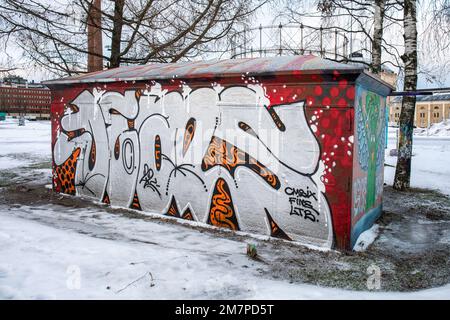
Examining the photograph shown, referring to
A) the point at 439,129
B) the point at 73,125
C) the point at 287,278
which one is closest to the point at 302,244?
the point at 287,278

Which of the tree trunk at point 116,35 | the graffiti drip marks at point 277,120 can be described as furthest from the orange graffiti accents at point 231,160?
the tree trunk at point 116,35

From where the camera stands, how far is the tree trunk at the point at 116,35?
9953 mm

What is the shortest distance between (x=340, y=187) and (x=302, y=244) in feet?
3.09

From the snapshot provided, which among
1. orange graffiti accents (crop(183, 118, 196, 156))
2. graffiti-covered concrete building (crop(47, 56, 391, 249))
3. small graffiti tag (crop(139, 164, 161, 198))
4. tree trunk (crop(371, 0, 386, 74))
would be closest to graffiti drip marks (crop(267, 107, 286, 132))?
graffiti-covered concrete building (crop(47, 56, 391, 249))

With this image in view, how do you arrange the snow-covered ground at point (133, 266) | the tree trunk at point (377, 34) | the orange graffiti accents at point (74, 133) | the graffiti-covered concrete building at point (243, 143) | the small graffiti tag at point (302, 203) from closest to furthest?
the snow-covered ground at point (133, 266)
the graffiti-covered concrete building at point (243, 143)
the small graffiti tag at point (302, 203)
the orange graffiti accents at point (74, 133)
the tree trunk at point (377, 34)

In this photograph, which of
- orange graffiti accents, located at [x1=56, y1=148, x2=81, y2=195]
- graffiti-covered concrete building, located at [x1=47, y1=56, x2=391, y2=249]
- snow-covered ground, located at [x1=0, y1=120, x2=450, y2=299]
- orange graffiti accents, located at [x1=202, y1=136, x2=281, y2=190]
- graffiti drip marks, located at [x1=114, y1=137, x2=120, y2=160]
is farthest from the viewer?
orange graffiti accents, located at [x1=56, y1=148, x2=81, y2=195]

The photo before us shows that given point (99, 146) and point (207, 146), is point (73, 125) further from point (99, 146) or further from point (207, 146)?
point (207, 146)

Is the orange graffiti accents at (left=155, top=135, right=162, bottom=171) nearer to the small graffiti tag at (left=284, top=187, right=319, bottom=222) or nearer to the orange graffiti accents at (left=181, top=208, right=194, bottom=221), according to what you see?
the orange graffiti accents at (left=181, top=208, right=194, bottom=221)

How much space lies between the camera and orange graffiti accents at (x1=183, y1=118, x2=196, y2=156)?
21.2 ft

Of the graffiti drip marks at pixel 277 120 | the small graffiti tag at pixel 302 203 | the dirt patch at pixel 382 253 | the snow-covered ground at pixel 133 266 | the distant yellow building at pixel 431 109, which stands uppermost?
the distant yellow building at pixel 431 109

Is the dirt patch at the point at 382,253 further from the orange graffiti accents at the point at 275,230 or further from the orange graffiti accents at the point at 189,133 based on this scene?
the orange graffiti accents at the point at 189,133

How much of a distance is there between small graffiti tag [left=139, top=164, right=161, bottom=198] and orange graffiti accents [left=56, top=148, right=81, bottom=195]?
1872 millimetres

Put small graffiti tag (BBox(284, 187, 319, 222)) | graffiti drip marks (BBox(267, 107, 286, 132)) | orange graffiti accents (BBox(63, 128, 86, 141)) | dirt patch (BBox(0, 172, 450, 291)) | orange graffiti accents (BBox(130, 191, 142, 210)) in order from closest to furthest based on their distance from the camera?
dirt patch (BBox(0, 172, 450, 291)) < small graffiti tag (BBox(284, 187, 319, 222)) < graffiti drip marks (BBox(267, 107, 286, 132)) < orange graffiti accents (BBox(130, 191, 142, 210)) < orange graffiti accents (BBox(63, 128, 86, 141))

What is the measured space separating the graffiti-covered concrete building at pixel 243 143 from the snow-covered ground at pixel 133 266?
0.76 metres
